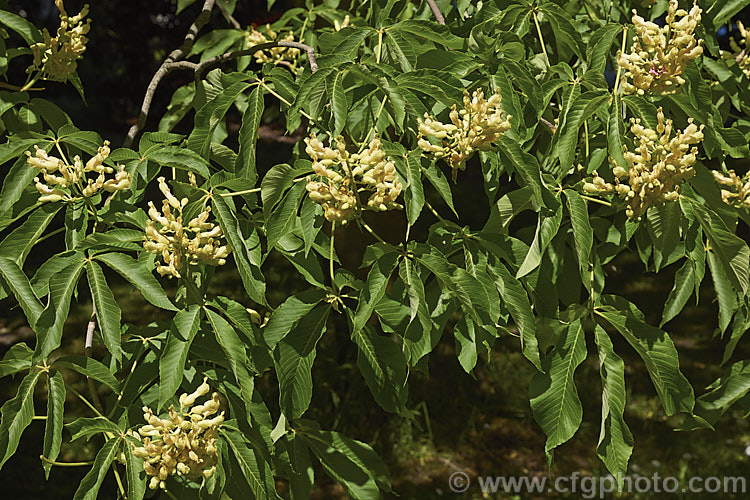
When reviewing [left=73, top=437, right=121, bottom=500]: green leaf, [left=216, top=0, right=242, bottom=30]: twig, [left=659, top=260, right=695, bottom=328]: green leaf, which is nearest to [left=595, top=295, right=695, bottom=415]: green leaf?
[left=659, top=260, right=695, bottom=328]: green leaf

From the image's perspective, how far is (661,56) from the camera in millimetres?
1572

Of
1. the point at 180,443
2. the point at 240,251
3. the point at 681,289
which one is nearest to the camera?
the point at 180,443

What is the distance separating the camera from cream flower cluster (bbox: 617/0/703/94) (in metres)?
1.56

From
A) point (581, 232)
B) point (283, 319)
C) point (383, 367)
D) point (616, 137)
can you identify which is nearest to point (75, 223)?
point (283, 319)

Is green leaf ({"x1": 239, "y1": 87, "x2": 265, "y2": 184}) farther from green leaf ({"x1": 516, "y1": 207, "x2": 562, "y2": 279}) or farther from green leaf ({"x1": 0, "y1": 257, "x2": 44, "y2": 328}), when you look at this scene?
green leaf ({"x1": 516, "y1": 207, "x2": 562, "y2": 279})

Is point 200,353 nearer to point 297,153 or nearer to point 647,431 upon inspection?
point 297,153

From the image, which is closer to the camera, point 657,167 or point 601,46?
point 657,167

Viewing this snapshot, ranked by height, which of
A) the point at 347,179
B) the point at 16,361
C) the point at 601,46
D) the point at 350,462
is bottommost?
the point at 350,462

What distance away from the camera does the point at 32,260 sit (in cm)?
698

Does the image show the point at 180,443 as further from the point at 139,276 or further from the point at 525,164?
the point at 525,164

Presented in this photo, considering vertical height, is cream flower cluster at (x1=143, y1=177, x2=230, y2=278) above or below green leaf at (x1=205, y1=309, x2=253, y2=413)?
above

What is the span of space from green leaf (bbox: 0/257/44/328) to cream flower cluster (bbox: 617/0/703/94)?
1250 millimetres

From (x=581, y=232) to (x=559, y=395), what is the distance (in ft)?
1.13

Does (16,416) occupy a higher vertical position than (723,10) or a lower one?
lower
